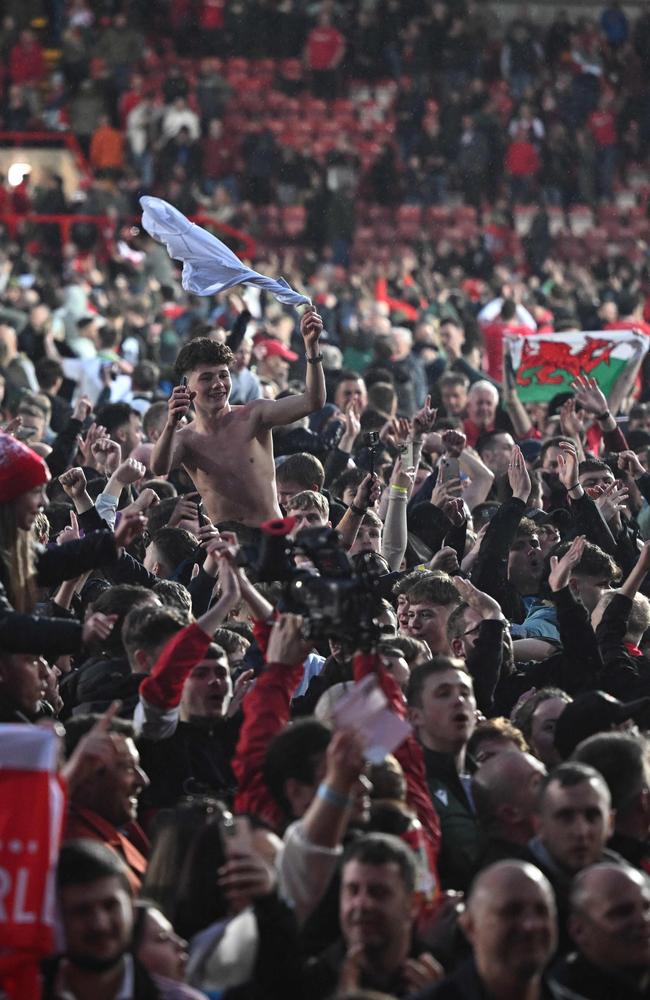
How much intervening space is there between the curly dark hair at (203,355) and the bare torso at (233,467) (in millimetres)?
281

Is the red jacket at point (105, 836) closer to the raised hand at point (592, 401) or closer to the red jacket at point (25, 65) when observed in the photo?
the raised hand at point (592, 401)

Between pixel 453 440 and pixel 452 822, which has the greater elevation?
pixel 452 822

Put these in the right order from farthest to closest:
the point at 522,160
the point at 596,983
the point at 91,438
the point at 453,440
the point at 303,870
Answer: the point at 522,160, the point at 453,440, the point at 91,438, the point at 303,870, the point at 596,983

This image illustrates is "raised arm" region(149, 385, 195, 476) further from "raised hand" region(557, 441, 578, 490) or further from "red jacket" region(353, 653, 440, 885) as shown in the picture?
"red jacket" region(353, 653, 440, 885)

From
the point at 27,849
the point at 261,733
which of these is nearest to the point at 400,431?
the point at 261,733

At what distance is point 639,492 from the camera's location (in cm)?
924

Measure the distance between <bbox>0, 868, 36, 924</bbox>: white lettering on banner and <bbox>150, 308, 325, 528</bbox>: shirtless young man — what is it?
365 cm

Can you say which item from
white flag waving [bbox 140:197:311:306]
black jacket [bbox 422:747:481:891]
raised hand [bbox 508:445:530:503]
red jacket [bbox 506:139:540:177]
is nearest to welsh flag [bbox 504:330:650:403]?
white flag waving [bbox 140:197:311:306]

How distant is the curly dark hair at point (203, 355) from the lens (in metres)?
7.34

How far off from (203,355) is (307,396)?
0.44 m

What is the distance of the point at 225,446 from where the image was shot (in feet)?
24.8

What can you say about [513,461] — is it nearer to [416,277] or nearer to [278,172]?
[416,277]

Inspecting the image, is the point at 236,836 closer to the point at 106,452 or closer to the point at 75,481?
the point at 75,481

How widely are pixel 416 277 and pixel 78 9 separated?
9.01 metres
